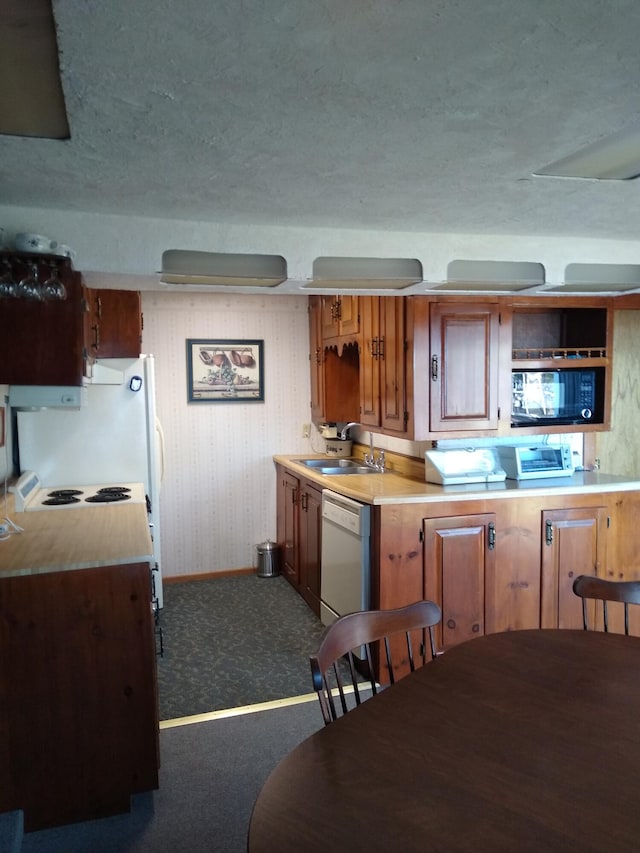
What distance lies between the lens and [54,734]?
2170 mm

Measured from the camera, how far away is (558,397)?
352 centimetres

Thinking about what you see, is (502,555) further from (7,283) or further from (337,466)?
(7,283)

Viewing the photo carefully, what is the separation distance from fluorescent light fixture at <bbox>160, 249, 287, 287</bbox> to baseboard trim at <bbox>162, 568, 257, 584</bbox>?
10.4ft

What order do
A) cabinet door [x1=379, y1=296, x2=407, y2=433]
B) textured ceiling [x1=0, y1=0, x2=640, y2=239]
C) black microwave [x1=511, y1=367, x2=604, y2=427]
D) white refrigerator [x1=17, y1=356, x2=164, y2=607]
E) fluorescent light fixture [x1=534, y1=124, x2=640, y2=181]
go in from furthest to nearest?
white refrigerator [x1=17, y1=356, x2=164, y2=607] < black microwave [x1=511, y1=367, x2=604, y2=427] < cabinet door [x1=379, y1=296, x2=407, y2=433] < fluorescent light fixture [x1=534, y1=124, x2=640, y2=181] < textured ceiling [x1=0, y1=0, x2=640, y2=239]

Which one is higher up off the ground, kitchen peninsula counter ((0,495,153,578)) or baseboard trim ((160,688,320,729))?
kitchen peninsula counter ((0,495,153,578))

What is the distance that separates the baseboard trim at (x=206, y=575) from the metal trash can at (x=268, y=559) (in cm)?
14

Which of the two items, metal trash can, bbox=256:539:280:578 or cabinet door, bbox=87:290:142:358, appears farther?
metal trash can, bbox=256:539:280:578

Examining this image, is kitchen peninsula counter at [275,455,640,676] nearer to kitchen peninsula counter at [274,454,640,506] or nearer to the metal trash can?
kitchen peninsula counter at [274,454,640,506]

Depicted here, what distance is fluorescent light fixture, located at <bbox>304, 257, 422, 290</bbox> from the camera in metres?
2.29

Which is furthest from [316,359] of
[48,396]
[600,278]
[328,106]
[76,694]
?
[328,106]

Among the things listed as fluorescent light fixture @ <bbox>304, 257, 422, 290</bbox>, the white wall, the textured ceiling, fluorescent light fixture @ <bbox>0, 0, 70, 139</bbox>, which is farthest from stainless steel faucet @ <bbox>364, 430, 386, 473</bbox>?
fluorescent light fixture @ <bbox>0, 0, 70, 139</bbox>

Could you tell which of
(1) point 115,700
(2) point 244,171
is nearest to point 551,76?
(2) point 244,171

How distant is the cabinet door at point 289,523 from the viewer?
4480 millimetres

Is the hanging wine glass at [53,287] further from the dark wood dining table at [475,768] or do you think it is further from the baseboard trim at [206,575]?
the baseboard trim at [206,575]
